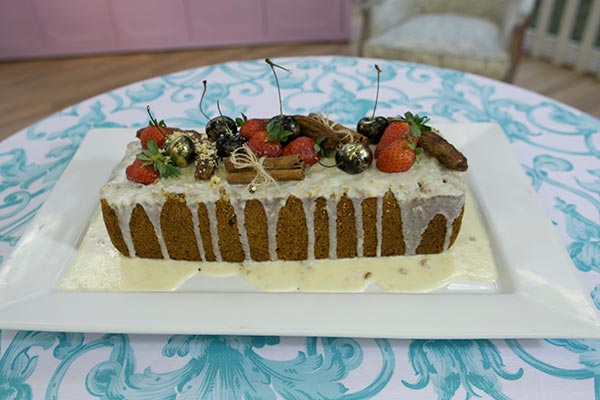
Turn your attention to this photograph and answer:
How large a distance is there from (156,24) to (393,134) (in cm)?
373

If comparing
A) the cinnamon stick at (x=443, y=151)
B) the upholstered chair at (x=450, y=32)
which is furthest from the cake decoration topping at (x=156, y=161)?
the upholstered chair at (x=450, y=32)

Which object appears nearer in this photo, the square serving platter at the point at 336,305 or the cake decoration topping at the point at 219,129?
the square serving platter at the point at 336,305

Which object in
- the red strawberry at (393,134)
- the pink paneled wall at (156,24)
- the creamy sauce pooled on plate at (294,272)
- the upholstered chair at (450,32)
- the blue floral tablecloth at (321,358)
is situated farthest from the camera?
the pink paneled wall at (156,24)

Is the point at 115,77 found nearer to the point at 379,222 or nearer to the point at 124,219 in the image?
the point at 124,219

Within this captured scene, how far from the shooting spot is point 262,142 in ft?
4.59

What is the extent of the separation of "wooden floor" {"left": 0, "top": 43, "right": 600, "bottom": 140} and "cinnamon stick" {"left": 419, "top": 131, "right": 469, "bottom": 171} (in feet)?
9.11

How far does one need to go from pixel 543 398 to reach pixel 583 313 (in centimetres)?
23

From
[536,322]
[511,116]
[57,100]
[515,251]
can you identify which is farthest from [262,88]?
[57,100]

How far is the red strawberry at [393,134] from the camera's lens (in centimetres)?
141

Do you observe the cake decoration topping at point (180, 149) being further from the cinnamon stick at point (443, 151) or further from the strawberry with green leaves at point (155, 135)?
the cinnamon stick at point (443, 151)

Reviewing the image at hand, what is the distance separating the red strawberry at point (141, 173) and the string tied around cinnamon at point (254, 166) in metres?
0.21

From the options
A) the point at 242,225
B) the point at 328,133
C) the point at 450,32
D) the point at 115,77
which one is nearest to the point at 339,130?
the point at 328,133

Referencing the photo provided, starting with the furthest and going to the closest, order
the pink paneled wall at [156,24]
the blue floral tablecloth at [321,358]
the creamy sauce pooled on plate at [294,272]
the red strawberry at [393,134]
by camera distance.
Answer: the pink paneled wall at [156,24] < the red strawberry at [393,134] < the creamy sauce pooled on plate at [294,272] < the blue floral tablecloth at [321,358]

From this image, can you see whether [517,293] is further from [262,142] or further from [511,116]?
[511,116]
